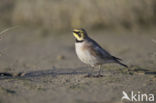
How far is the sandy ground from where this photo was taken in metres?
5.12

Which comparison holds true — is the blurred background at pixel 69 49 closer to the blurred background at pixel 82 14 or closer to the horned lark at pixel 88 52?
the blurred background at pixel 82 14

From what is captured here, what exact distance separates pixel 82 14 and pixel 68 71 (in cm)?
527

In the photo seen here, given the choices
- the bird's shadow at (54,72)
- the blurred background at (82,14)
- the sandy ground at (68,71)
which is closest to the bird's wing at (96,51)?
the sandy ground at (68,71)

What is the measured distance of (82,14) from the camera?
11750 millimetres

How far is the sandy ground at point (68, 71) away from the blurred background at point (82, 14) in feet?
1.32

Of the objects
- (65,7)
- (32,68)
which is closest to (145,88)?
→ (32,68)

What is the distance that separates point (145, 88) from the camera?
217 inches

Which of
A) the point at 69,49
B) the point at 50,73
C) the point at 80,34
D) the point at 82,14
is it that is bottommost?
the point at 50,73

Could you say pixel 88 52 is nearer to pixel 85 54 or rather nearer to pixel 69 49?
pixel 85 54

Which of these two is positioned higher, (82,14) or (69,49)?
(82,14)

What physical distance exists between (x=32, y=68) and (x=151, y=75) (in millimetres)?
2716

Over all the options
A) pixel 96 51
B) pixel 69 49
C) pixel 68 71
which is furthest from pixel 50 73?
pixel 69 49

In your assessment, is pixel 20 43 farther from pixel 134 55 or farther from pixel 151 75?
pixel 151 75

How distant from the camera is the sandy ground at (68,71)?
512cm
